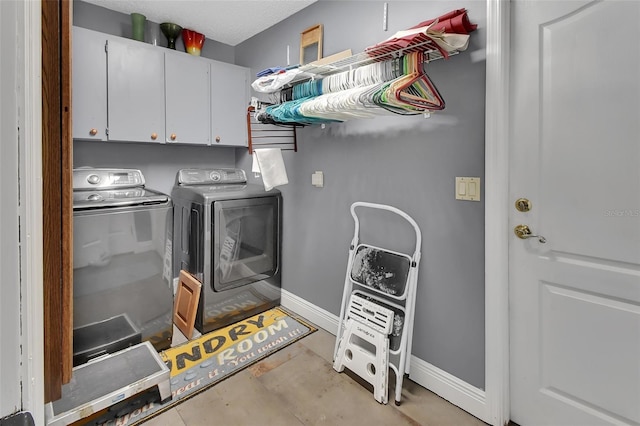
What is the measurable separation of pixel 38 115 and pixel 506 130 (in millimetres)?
1723

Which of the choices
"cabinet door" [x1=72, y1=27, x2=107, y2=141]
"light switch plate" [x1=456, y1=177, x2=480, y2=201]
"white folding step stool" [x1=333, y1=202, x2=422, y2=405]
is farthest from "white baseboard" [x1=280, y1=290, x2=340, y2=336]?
"cabinet door" [x1=72, y1=27, x2=107, y2=141]

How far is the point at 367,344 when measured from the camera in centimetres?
202

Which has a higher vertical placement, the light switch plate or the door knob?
the light switch plate

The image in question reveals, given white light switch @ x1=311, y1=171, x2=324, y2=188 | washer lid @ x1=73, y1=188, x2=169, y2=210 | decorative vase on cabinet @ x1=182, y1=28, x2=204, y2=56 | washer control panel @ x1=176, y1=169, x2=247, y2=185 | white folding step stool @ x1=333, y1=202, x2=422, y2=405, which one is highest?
decorative vase on cabinet @ x1=182, y1=28, x2=204, y2=56

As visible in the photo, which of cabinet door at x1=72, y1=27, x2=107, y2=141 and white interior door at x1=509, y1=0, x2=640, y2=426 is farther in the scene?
cabinet door at x1=72, y1=27, x2=107, y2=141

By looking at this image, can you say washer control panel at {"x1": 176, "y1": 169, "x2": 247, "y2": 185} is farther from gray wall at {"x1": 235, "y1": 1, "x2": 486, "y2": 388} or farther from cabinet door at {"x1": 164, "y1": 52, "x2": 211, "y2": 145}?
gray wall at {"x1": 235, "y1": 1, "x2": 486, "y2": 388}

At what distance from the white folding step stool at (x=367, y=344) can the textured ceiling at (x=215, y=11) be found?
230 centimetres

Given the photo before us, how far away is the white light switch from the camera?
2.46 meters

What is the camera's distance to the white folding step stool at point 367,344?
1.79 m

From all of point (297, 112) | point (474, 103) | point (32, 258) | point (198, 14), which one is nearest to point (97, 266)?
point (297, 112)

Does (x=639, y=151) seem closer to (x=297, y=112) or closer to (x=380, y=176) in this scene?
(x=380, y=176)

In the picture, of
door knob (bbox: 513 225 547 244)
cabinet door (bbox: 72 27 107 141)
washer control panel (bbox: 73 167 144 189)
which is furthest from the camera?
washer control panel (bbox: 73 167 144 189)

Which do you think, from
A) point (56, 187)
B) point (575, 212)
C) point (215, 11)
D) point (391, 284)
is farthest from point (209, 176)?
point (575, 212)

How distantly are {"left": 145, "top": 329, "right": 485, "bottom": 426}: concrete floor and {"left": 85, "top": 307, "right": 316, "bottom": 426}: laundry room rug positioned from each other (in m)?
0.08
